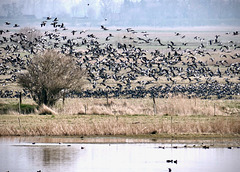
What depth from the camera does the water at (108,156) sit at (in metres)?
28.0

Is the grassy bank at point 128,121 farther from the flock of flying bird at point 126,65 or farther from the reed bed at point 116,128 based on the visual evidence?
the flock of flying bird at point 126,65

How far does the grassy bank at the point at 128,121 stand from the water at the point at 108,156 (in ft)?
6.05

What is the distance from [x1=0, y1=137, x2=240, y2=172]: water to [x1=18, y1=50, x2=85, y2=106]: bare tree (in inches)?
620

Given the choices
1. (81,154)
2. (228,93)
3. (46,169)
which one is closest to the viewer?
(46,169)

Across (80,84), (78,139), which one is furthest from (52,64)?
(78,139)

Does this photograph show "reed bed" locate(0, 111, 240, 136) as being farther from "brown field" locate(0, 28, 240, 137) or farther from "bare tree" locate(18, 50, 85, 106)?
"bare tree" locate(18, 50, 85, 106)

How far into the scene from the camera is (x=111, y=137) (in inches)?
1475

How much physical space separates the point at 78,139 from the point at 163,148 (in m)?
6.40

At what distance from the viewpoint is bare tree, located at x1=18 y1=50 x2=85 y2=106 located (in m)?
51.7

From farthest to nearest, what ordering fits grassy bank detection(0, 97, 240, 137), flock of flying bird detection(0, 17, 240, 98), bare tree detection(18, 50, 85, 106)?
flock of flying bird detection(0, 17, 240, 98), bare tree detection(18, 50, 85, 106), grassy bank detection(0, 97, 240, 137)

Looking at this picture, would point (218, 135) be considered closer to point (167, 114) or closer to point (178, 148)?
point (178, 148)

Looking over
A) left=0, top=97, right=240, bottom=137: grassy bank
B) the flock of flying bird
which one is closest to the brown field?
left=0, top=97, right=240, bottom=137: grassy bank

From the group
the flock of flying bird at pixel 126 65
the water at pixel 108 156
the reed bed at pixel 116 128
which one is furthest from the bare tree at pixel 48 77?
the water at pixel 108 156

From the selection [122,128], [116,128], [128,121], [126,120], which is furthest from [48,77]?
[122,128]
